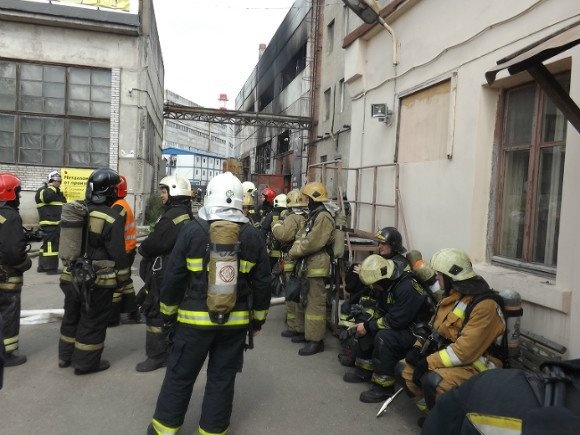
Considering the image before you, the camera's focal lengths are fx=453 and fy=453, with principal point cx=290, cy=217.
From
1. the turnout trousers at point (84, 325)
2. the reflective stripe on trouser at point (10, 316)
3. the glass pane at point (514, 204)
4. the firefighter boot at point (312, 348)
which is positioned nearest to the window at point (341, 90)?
the glass pane at point (514, 204)

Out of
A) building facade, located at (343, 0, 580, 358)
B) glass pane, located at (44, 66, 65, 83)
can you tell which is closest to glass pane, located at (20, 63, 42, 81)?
glass pane, located at (44, 66, 65, 83)

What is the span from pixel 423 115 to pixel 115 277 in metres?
4.25

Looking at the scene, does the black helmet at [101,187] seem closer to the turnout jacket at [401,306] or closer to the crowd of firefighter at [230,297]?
the crowd of firefighter at [230,297]

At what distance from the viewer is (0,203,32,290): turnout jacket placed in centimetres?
437

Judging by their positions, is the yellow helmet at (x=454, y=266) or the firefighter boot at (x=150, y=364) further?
the firefighter boot at (x=150, y=364)

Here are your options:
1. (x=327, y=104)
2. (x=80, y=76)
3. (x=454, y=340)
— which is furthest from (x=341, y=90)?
(x=454, y=340)

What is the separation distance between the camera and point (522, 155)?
441 cm

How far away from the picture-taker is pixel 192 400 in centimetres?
386

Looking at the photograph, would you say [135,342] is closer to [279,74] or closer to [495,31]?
[495,31]

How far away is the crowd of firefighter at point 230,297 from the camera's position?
3.06 metres

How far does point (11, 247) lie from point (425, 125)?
16.2ft

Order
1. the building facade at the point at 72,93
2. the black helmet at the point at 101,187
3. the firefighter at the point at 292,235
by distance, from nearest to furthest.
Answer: the black helmet at the point at 101,187, the firefighter at the point at 292,235, the building facade at the point at 72,93

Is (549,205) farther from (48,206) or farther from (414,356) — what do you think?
Result: (48,206)

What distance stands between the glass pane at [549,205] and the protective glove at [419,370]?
1.61 meters
